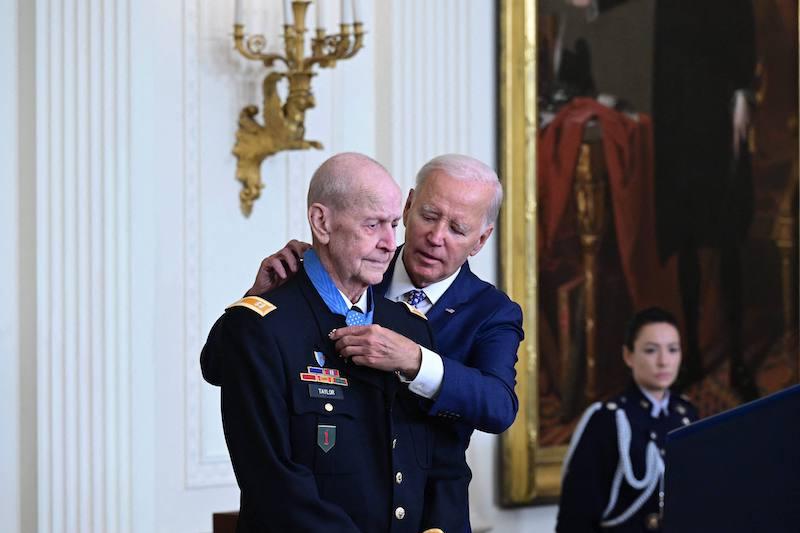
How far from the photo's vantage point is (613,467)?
6016 mm

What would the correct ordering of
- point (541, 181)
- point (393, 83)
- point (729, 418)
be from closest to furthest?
point (729, 418) < point (393, 83) < point (541, 181)

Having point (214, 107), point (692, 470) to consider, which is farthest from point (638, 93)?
point (692, 470)

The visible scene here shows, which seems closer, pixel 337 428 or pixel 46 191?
pixel 337 428

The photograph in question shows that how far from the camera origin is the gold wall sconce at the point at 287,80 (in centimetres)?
580

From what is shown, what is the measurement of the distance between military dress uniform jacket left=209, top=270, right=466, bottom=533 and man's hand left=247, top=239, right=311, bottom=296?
0.32 ft

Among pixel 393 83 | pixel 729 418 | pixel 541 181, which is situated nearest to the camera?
pixel 729 418

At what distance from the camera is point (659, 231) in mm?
7395

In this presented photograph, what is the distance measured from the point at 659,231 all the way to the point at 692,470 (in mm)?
4470

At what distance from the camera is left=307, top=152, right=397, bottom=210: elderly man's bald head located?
10.1ft

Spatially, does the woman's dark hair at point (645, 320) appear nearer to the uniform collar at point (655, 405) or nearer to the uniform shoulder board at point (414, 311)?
the uniform collar at point (655, 405)

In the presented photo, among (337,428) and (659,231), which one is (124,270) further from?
(659,231)

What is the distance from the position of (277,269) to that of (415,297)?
504mm

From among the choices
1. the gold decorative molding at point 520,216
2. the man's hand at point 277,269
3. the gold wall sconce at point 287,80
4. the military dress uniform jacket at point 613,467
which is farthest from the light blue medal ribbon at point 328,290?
the gold decorative molding at point 520,216

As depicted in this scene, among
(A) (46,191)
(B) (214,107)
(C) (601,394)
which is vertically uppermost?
(B) (214,107)
